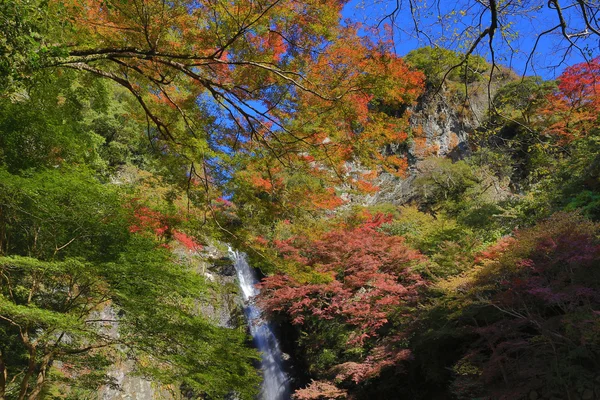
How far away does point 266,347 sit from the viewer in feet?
44.9

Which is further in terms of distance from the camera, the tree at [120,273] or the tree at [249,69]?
the tree at [120,273]

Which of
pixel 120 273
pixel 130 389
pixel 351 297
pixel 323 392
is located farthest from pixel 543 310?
pixel 130 389

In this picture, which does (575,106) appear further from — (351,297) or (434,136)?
(434,136)

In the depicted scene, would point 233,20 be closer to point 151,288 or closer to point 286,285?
point 151,288

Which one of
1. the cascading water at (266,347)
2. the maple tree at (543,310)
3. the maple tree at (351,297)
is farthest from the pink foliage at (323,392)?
the maple tree at (543,310)

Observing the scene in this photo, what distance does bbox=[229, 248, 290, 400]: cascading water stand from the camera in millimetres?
12277

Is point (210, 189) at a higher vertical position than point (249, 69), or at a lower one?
lower

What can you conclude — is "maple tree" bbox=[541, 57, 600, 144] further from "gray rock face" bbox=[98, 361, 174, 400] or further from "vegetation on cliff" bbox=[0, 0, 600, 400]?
"gray rock face" bbox=[98, 361, 174, 400]

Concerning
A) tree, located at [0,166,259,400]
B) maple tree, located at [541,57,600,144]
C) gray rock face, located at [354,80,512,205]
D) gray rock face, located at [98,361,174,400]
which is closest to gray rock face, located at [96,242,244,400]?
gray rock face, located at [98,361,174,400]

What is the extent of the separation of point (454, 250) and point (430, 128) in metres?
15.6

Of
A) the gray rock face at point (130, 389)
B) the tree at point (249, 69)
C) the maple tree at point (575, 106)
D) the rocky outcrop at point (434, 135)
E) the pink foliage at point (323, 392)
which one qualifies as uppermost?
the rocky outcrop at point (434, 135)

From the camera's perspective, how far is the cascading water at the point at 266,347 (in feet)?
40.3

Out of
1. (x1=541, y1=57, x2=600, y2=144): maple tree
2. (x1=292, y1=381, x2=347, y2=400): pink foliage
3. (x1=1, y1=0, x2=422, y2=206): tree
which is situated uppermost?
(x1=541, y1=57, x2=600, y2=144): maple tree

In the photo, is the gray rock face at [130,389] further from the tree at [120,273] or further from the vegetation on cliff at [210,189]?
the tree at [120,273]
